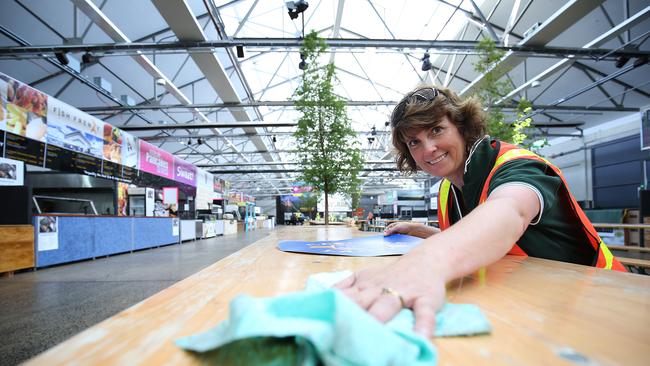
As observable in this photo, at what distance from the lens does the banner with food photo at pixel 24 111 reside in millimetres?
5465

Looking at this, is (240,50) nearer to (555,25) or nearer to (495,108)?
(495,108)

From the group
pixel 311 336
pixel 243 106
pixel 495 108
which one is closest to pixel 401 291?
pixel 311 336

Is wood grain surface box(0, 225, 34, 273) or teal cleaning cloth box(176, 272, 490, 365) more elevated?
teal cleaning cloth box(176, 272, 490, 365)

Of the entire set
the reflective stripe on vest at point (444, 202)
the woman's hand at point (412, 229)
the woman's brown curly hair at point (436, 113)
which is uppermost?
the woman's brown curly hair at point (436, 113)

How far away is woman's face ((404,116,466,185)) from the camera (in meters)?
1.24

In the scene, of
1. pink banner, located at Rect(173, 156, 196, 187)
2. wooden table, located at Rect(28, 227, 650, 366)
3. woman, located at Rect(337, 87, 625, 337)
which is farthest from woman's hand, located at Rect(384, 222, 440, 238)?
pink banner, located at Rect(173, 156, 196, 187)

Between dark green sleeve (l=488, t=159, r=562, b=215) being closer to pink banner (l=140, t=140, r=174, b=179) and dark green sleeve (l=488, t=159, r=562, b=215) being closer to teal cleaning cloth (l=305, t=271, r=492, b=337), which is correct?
teal cleaning cloth (l=305, t=271, r=492, b=337)

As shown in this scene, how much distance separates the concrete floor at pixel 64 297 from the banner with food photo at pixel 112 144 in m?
3.92

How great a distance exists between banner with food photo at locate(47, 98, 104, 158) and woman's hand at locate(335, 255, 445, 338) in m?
8.33

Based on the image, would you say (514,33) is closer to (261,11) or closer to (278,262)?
(261,11)

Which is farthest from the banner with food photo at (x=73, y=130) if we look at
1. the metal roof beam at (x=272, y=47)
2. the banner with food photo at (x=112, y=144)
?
the metal roof beam at (x=272, y=47)

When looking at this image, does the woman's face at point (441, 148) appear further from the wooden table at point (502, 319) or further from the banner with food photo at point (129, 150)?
the banner with food photo at point (129, 150)

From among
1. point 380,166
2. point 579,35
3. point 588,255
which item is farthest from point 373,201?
point 588,255

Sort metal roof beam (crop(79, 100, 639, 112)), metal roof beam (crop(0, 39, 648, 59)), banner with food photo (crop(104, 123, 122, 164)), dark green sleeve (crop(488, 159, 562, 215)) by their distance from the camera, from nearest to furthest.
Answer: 1. dark green sleeve (crop(488, 159, 562, 215))
2. metal roof beam (crop(0, 39, 648, 59))
3. banner with food photo (crop(104, 123, 122, 164))
4. metal roof beam (crop(79, 100, 639, 112))
